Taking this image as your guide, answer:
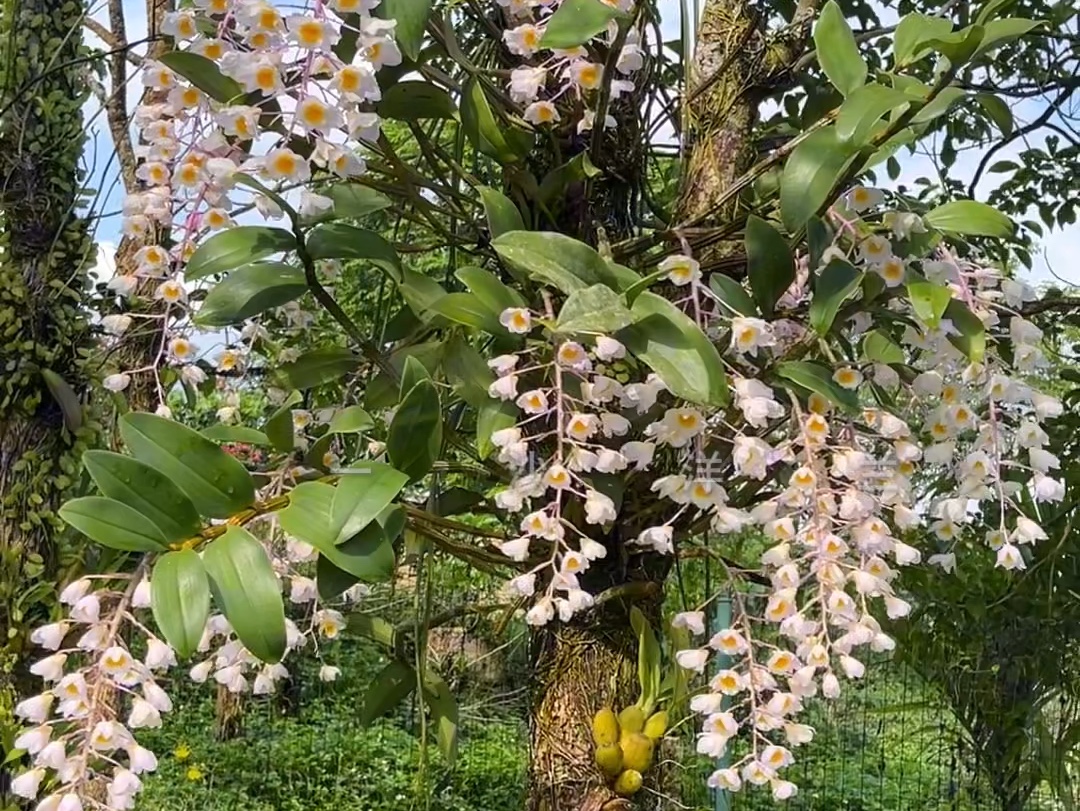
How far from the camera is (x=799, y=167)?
503 millimetres

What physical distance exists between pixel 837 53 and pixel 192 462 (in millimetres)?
373

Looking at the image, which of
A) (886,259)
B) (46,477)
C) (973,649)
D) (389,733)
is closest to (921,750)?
(973,649)

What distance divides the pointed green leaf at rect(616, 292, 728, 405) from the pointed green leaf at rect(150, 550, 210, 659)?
22 centimetres

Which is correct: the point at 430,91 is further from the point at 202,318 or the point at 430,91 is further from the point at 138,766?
the point at 138,766

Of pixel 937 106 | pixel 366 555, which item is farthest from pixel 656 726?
pixel 937 106

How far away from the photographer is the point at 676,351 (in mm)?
480

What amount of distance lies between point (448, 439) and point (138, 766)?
0.29 m

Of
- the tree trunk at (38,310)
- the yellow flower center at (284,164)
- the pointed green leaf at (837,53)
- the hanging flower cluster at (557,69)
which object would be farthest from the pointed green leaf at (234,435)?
the tree trunk at (38,310)

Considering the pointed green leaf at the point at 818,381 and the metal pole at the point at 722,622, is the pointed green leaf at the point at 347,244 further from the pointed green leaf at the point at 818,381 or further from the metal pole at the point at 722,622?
the metal pole at the point at 722,622

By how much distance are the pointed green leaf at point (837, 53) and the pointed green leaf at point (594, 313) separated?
165 millimetres

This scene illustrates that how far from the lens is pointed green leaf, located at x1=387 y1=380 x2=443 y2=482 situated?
0.47m

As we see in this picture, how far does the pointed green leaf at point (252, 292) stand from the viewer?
556 millimetres

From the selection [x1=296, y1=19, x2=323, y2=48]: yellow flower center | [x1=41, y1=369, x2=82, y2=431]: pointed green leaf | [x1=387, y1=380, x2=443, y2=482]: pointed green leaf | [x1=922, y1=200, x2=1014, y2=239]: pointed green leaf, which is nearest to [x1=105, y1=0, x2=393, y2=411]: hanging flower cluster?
[x1=296, y1=19, x2=323, y2=48]: yellow flower center

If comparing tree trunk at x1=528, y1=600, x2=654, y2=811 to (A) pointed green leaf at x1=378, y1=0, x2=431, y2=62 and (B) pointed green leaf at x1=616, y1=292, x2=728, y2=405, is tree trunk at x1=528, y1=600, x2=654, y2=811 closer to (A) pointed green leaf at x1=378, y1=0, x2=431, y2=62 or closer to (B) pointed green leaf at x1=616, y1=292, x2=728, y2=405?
(B) pointed green leaf at x1=616, y1=292, x2=728, y2=405
